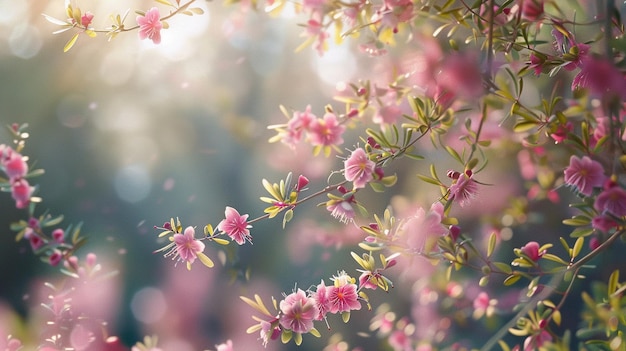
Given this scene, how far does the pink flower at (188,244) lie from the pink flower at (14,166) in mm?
646

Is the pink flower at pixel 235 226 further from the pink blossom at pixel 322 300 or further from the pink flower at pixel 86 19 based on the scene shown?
the pink flower at pixel 86 19

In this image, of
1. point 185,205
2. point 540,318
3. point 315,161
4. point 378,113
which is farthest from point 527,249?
point 185,205

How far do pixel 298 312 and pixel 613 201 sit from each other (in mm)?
633

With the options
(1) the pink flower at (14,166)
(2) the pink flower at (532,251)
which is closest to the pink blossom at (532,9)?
(2) the pink flower at (532,251)

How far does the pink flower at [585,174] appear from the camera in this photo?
100 centimetres

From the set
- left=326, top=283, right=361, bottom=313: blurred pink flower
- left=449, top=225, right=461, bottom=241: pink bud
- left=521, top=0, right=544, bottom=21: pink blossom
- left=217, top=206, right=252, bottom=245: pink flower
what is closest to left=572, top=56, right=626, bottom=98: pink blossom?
left=521, top=0, right=544, bottom=21: pink blossom

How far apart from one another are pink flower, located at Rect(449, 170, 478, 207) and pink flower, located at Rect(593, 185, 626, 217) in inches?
8.7

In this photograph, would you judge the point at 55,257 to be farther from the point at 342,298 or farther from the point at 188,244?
the point at 342,298

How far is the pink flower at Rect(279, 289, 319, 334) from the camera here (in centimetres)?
116

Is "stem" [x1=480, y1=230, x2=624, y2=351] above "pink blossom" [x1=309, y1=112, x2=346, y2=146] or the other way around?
the other way around

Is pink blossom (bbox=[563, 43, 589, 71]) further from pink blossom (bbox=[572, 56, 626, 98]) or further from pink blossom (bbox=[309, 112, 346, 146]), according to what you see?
pink blossom (bbox=[309, 112, 346, 146])

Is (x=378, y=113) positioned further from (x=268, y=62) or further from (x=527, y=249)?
(x=268, y=62)

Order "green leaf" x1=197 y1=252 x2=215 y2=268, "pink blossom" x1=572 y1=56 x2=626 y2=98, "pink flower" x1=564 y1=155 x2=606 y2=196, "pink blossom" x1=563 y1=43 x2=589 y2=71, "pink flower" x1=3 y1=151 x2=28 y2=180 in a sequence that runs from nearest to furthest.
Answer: "pink blossom" x1=572 y1=56 x2=626 y2=98, "pink flower" x1=564 y1=155 x2=606 y2=196, "pink blossom" x1=563 y1=43 x2=589 y2=71, "green leaf" x1=197 y1=252 x2=215 y2=268, "pink flower" x1=3 y1=151 x2=28 y2=180

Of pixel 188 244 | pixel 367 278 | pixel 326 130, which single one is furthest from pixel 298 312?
pixel 326 130
